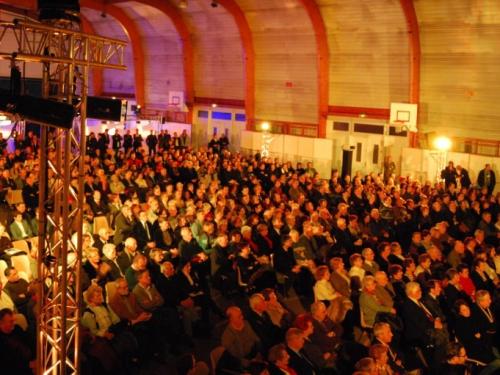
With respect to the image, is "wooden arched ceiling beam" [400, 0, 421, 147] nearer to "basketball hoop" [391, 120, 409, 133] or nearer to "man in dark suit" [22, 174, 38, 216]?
"basketball hoop" [391, 120, 409, 133]

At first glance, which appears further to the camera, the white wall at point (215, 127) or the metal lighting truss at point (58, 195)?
the white wall at point (215, 127)

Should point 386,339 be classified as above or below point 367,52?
below

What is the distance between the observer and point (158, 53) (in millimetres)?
29266

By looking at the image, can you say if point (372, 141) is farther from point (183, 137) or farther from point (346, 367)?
point (346, 367)

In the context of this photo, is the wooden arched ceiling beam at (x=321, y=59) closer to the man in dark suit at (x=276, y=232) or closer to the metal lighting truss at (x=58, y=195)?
the man in dark suit at (x=276, y=232)

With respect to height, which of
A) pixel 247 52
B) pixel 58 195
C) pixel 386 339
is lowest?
pixel 386 339

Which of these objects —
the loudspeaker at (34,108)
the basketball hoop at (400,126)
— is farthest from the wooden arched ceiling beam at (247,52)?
the loudspeaker at (34,108)

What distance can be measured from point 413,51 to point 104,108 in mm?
13845

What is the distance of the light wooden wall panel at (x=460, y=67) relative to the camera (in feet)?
60.7

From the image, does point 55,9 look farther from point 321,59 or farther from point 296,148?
point 296,148

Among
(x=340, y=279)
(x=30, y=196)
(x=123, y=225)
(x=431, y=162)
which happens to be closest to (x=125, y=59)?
(x=431, y=162)

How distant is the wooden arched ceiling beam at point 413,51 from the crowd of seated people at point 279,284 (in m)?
6.81

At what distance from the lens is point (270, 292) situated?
7.53m

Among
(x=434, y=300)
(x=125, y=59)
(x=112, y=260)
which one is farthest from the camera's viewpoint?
(x=125, y=59)
